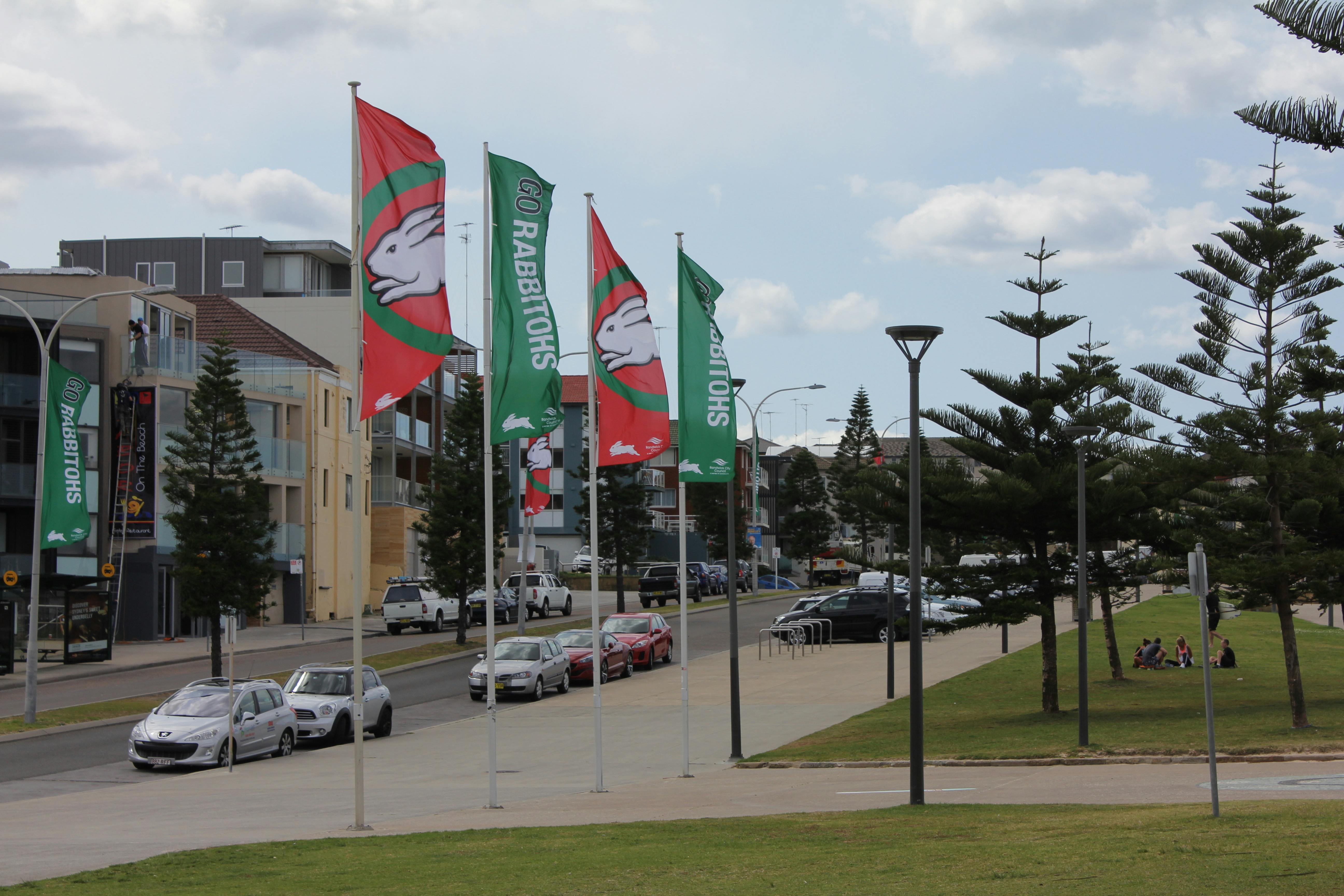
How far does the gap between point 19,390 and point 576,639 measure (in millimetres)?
20731

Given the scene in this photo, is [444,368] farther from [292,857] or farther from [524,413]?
[292,857]

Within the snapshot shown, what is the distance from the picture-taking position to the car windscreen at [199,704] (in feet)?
74.7

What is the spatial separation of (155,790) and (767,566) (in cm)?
8467

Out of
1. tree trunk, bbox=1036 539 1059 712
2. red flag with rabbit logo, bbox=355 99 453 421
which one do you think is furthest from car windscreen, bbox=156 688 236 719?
tree trunk, bbox=1036 539 1059 712

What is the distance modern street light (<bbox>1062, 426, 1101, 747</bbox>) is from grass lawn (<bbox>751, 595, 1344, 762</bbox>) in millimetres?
497

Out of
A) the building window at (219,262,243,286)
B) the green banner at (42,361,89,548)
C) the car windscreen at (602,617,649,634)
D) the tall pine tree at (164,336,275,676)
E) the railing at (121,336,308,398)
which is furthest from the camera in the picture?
the building window at (219,262,243,286)

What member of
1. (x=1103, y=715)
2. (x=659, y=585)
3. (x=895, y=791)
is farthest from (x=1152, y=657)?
(x=659, y=585)

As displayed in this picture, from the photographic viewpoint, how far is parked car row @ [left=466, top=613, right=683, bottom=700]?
108 ft

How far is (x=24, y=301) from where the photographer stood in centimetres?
4366

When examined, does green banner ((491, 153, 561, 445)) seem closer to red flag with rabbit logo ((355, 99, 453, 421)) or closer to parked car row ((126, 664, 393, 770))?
red flag with rabbit logo ((355, 99, 453, 421))

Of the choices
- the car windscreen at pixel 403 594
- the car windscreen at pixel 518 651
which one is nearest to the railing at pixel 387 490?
the car windscreen at pixel 403 594

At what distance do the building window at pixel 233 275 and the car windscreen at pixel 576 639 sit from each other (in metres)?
41.4

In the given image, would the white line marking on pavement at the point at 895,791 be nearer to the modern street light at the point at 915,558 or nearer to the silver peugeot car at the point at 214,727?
the modern street light at the point at 915,558

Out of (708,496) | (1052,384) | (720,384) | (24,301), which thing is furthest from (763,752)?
(708,496)
